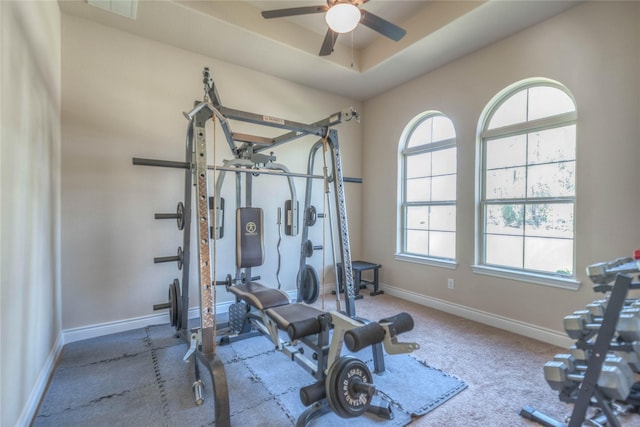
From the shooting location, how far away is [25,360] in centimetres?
171

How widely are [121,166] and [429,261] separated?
145 inches

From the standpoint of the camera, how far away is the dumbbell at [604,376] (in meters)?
1.37

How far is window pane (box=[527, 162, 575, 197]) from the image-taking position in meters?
2.75

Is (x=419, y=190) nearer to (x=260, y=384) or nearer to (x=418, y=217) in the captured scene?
(x=418, y=217)

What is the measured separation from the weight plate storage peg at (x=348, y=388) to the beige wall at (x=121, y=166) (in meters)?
2.40

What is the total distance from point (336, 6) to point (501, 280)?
3.00 metres

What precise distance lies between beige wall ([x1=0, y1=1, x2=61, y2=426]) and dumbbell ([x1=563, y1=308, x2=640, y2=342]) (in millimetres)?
2832

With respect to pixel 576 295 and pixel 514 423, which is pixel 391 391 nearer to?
pixel 514 423

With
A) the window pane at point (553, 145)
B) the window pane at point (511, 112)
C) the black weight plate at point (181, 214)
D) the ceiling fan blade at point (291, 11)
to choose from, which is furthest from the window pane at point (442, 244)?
the black weight plate at point (181, 214)

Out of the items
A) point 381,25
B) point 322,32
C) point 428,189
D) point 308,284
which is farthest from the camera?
point 428,189

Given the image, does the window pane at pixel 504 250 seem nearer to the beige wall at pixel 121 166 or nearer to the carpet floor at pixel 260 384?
the carpet floor at pixel 260 384

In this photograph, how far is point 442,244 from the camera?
12.5ft

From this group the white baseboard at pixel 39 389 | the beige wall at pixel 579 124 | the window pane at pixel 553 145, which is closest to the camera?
the white baseboard at pixel 39 389

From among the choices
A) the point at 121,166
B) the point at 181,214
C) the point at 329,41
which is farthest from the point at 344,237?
the point at 121,166
